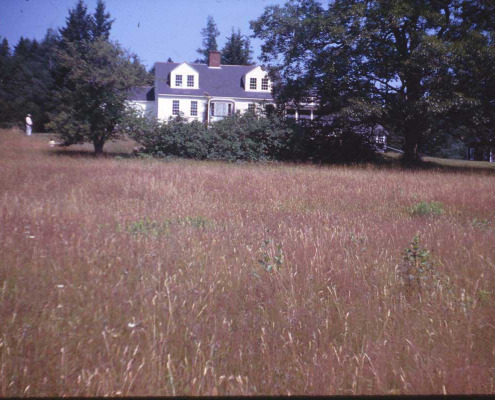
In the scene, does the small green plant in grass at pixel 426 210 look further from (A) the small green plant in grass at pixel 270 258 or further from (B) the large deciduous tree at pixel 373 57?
(B) the large deciduous tree at pixel 373 57

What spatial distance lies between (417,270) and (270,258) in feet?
4.96

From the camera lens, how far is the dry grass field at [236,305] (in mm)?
2084

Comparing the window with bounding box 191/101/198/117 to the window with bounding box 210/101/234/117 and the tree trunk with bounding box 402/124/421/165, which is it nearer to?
the window with bounding box 210/101/234/117

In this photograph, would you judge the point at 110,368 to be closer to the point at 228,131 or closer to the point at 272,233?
the point at 272,233

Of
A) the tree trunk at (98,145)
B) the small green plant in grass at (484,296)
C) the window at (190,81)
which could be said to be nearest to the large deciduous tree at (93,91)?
the tree trunk at (98,145)

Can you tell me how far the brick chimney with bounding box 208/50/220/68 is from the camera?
40609 mm

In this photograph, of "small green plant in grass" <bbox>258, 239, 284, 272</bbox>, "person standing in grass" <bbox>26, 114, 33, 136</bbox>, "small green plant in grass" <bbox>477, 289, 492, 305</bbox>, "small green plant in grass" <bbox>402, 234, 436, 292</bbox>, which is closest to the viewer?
"small green plant in grass" <bbox>477, 289, 492, 305</bbox>

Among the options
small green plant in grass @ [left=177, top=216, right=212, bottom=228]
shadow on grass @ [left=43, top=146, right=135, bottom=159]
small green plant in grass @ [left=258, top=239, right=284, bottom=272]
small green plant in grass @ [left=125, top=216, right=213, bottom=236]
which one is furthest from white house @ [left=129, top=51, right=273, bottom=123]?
small green plant in grass @ [left=258, top=239, right=284, bottom=272]

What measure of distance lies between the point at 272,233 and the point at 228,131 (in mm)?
15796

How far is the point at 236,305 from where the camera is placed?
2.94m

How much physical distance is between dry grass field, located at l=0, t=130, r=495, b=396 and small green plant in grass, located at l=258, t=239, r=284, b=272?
0.07 feet

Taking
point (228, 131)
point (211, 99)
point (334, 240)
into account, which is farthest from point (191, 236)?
point (211, 99)

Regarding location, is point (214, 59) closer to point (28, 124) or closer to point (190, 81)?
point (190, 81)

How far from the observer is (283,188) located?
9.15 m
